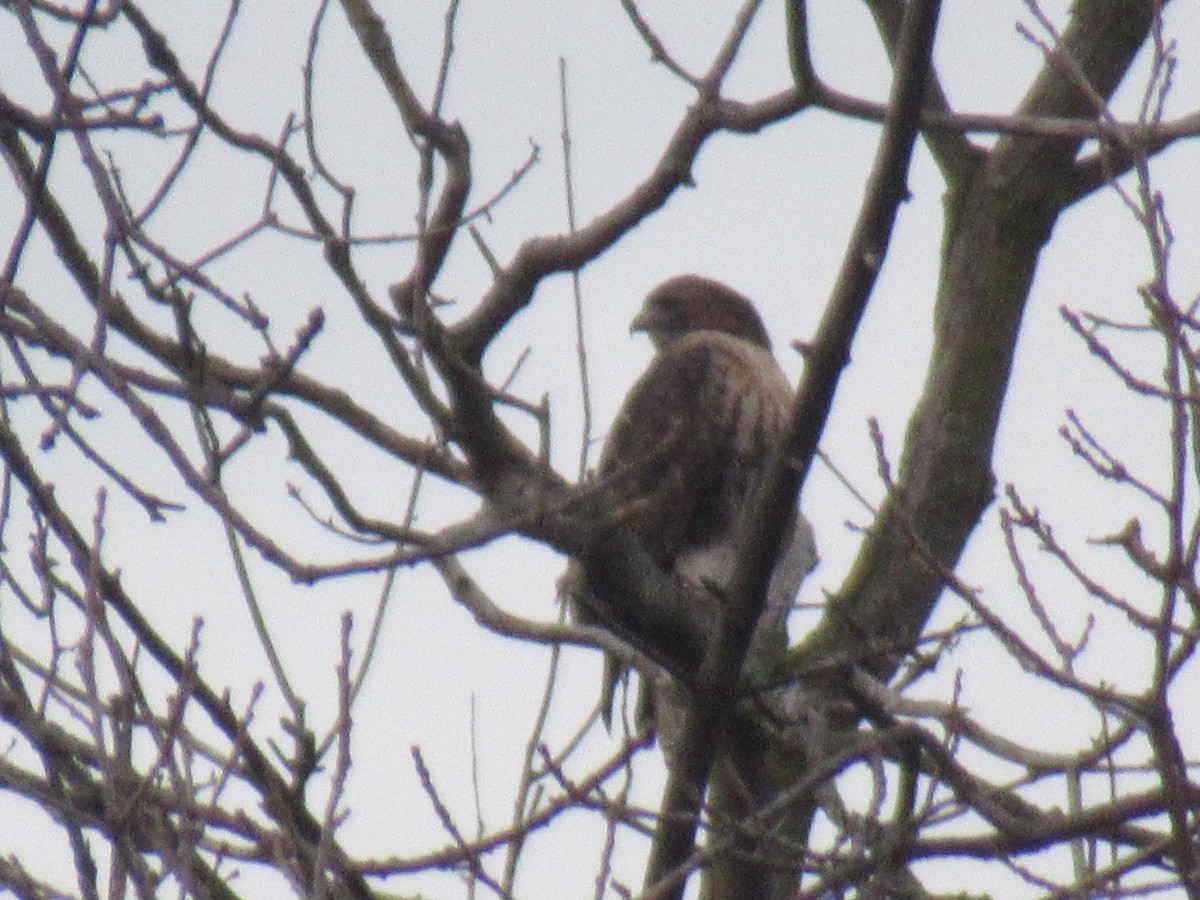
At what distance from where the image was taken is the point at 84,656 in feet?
9.91

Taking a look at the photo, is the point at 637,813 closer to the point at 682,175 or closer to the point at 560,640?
the point at 560,640

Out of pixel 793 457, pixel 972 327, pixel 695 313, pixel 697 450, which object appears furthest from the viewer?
pixel 695 313

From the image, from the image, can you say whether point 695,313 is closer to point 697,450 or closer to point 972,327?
point 697,450

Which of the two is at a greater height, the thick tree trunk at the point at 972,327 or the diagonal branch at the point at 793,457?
the thick tree trunk at the point at 972,327

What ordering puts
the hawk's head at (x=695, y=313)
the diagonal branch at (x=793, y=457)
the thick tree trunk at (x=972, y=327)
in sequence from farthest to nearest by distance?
the hawk's head at (x=695, y=313) → the thick tree trunk at (x=972, y=327) → the diagonal branch at (x=793, y=457)

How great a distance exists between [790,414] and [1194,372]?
0.77 meters

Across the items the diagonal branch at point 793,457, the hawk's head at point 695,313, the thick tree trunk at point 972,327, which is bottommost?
the diagonal branch at point 793,457

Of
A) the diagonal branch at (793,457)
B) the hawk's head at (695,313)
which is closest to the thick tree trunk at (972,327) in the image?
the diagonal branch at (793,457)

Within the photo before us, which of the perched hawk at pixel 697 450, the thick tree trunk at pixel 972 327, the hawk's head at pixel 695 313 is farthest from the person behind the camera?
the hawk's head at pixel 695 313

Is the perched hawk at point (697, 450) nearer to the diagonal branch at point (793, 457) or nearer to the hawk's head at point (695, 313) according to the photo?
the hawk's head at point (695, 313)

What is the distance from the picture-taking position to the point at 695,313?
7.61 metres

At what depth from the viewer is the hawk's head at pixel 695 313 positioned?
7539 millimetres

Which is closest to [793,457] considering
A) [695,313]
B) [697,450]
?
[697,450]

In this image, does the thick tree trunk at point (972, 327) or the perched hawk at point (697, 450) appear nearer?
the thick tree trunk at point (972, 327)
